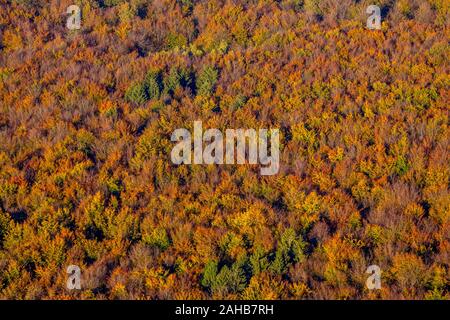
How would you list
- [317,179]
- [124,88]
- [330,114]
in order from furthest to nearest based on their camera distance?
[124,88] < [330,114] < [317,179]

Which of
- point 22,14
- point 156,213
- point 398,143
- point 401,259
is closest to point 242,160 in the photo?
point 156,213

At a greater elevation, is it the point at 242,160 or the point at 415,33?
the point at 415,33

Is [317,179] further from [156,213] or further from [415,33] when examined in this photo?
[415,33]

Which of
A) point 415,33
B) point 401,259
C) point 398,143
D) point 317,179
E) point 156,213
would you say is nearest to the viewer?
point 401,259

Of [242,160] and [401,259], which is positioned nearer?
[401,259]

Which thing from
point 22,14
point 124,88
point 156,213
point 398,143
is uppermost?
point 22,14
